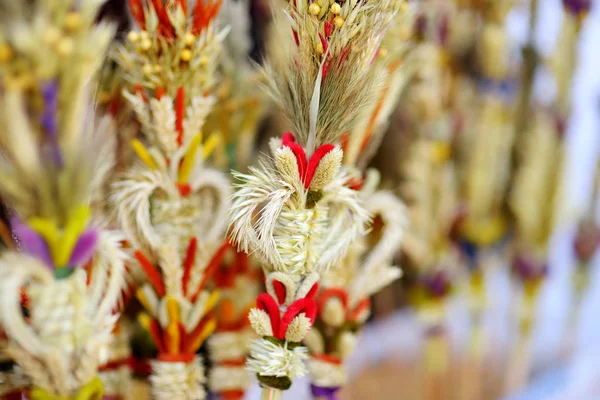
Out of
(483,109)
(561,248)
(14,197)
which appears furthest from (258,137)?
(561,248)

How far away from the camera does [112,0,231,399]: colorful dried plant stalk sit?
32 centimetres

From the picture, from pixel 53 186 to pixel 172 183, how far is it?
0.10 metres

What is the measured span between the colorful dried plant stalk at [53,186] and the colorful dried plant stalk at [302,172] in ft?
0.24

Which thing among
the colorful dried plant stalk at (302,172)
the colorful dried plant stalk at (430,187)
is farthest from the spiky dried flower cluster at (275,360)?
the colorful dried plant stalk at (430,187)

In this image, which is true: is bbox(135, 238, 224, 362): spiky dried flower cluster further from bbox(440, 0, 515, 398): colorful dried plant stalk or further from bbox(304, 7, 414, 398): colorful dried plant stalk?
bbox(440, 0, 515, 398): colorful dried plant stalk

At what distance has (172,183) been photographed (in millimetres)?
339

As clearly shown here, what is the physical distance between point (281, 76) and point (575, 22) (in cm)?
34

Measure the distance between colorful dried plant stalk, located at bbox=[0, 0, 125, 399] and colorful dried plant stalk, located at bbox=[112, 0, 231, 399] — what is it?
5 centimetres

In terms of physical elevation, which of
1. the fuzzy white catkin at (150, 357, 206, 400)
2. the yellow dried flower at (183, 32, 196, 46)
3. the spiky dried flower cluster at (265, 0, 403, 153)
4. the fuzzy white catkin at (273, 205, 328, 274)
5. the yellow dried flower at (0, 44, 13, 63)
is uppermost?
A: the yellow dried flower at (183, 32, 196, 46)

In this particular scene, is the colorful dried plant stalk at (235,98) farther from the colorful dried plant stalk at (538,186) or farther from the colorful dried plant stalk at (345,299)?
the colorful dried plant stalk at (538,186)

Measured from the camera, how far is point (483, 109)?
22.0 inches

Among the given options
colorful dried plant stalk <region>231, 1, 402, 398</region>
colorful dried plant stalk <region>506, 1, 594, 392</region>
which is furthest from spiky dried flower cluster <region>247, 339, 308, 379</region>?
colorful dried plant stalk <region>506, 1, 594, 392</region>

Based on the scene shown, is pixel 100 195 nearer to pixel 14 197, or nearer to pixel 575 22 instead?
pixel 14 197

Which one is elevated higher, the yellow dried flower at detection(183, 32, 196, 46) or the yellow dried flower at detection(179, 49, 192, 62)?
the yellow dried flower at detection(183, 32, 196, 46)
